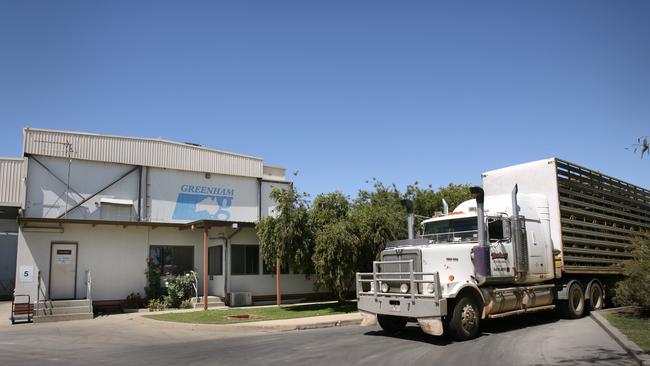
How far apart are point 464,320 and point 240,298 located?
12.3 m

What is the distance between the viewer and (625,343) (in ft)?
31.5

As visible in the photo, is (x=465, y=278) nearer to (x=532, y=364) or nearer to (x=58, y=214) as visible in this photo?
(x=532, y=364)

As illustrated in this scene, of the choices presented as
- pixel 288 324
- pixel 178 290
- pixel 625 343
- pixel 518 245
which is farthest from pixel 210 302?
pixel 625 343

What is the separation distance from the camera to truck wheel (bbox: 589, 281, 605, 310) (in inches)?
623

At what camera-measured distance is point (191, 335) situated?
13969 millimetres

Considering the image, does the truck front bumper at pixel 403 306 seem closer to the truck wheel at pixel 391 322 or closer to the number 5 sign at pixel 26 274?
the truck wheel at pixel 391 322

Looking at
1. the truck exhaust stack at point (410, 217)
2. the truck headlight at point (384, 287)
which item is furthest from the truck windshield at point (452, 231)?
the truck headlight at point (384, 287)

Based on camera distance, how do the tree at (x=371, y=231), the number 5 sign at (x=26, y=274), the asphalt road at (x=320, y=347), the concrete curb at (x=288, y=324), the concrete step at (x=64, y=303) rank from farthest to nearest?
the number 5 sign at (x=26, y=274), the concrete step at (x=64, y=303), the tree at (x=371, y=231), the concrete curb at (x=288, y=324), the asphalt road at (x=320, y=347)

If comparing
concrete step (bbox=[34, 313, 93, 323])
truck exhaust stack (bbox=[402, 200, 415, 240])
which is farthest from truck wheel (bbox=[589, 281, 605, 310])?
concrete step (bbox=[34, 313, 93, 323])

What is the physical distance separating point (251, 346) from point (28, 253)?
13.0 meters

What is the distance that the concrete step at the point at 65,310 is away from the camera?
18594 millimetres

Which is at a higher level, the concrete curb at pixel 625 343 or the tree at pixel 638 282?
the tree at pixel 638 282

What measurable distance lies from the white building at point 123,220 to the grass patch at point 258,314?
3.57 m

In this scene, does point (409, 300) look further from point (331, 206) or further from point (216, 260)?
point (216, 260)
